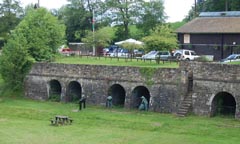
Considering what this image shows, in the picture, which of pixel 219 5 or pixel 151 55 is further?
pixel 219 5

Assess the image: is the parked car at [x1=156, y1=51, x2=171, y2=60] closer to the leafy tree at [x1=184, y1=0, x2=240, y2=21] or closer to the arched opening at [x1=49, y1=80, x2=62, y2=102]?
the arched opening at [x1=49, y1=80, x2=62, y2=102]

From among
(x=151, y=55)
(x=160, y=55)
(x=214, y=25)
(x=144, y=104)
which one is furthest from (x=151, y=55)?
(x=144, y=104)

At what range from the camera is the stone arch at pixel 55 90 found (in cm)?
4309

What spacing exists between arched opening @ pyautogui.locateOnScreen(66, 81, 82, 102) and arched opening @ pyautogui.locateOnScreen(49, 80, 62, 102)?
41.2 inches

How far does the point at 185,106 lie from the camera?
3531 cm

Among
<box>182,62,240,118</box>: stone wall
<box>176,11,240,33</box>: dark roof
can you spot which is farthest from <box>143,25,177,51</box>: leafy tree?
<box>176,11,240,33</box>: dark roof

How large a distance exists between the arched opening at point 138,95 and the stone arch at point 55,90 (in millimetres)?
7077

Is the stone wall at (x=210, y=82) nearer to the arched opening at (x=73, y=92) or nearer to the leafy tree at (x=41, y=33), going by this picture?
the arched opening at (x=73, y=92)

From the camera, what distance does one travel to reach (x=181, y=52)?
45.8 metres

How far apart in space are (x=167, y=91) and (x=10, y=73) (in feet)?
47.8

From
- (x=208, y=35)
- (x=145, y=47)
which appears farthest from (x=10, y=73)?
(x=208, y=35)

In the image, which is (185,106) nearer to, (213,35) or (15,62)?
(15,62)

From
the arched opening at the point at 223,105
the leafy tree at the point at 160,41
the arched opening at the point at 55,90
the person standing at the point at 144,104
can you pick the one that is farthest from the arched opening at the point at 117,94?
the arched opening at the point at 223,105

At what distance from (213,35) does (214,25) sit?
1.41 meters
